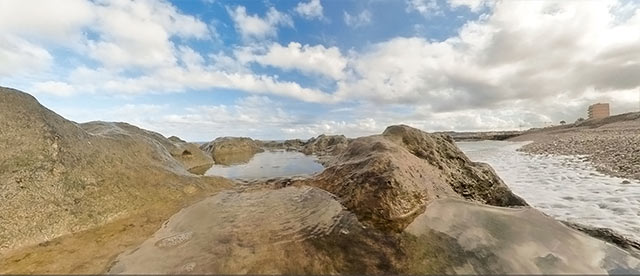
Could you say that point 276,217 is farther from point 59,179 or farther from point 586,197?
point 586,197

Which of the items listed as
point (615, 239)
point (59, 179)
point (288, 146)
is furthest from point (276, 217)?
point (288, 146)

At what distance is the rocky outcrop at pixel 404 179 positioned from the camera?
144 inches

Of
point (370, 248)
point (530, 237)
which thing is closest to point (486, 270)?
point (530, 237)

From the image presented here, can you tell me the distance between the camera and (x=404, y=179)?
12.9ft

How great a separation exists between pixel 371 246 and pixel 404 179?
4.47ft

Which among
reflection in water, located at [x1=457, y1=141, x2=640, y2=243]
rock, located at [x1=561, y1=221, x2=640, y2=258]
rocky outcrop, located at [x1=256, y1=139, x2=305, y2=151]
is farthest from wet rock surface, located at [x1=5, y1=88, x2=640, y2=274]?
rocky outcrop, located at [x1=256, y1=139, x2=305, y2=151]

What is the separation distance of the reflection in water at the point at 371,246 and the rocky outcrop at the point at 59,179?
123 cm

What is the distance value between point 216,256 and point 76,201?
2.81 metres

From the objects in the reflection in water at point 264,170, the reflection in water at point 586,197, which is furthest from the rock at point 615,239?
the reflection in water at point 264,170

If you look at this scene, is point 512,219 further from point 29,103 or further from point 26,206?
point 29,103

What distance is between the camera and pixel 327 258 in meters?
2.65

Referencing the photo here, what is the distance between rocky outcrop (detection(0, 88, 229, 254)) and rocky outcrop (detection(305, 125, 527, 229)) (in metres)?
3.03

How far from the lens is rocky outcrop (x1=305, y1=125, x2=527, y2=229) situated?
12.0 feet

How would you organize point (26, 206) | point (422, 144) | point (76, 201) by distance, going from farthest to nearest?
point (422, 144) < point (76, 201) < point (26, 206)
